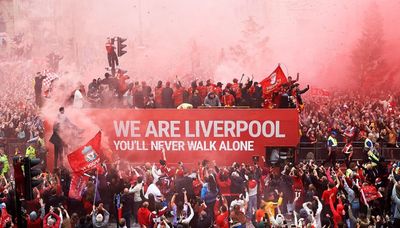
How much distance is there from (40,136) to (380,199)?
22.4 ft

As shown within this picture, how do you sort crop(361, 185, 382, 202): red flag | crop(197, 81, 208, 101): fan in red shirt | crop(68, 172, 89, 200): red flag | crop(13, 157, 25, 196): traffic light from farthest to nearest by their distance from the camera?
crop(197, 81, 208, 101): fan in red shirt → crop(68, 172, 89, 200): red flag → crop(361, 185, 382, 202): red flag → crop(13, 157, 25, 196): traffic light

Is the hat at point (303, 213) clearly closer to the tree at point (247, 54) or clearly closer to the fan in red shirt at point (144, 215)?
the fan in red shirt at point (144, 215)

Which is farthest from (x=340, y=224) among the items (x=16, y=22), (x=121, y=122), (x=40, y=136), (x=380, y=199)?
(x=16, y=22)

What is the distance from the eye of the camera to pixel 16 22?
12.3 m

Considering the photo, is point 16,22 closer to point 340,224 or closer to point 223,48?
point 223,48

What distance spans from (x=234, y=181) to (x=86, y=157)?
2.84 metres

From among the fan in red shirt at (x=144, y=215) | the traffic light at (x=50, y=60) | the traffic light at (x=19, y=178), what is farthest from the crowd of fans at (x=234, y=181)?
the traffic light at (x=19, y=178)

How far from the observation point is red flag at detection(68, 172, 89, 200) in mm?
11289

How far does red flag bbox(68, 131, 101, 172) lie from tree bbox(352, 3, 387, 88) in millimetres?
5308

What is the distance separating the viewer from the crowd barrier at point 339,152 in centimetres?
1156

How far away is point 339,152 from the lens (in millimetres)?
11672

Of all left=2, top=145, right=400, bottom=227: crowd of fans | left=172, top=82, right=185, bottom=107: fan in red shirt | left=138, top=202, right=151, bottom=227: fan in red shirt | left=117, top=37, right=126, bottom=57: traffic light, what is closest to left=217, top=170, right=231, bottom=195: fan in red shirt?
left=2, top=145, right=400, bottom=227: crowd of fans

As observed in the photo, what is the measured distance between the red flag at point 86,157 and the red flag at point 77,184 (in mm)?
142

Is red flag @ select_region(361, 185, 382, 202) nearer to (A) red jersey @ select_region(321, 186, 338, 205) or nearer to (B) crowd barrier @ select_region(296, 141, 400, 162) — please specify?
(B) crowd barrier @ select_region(296, 141, 400, 162)
